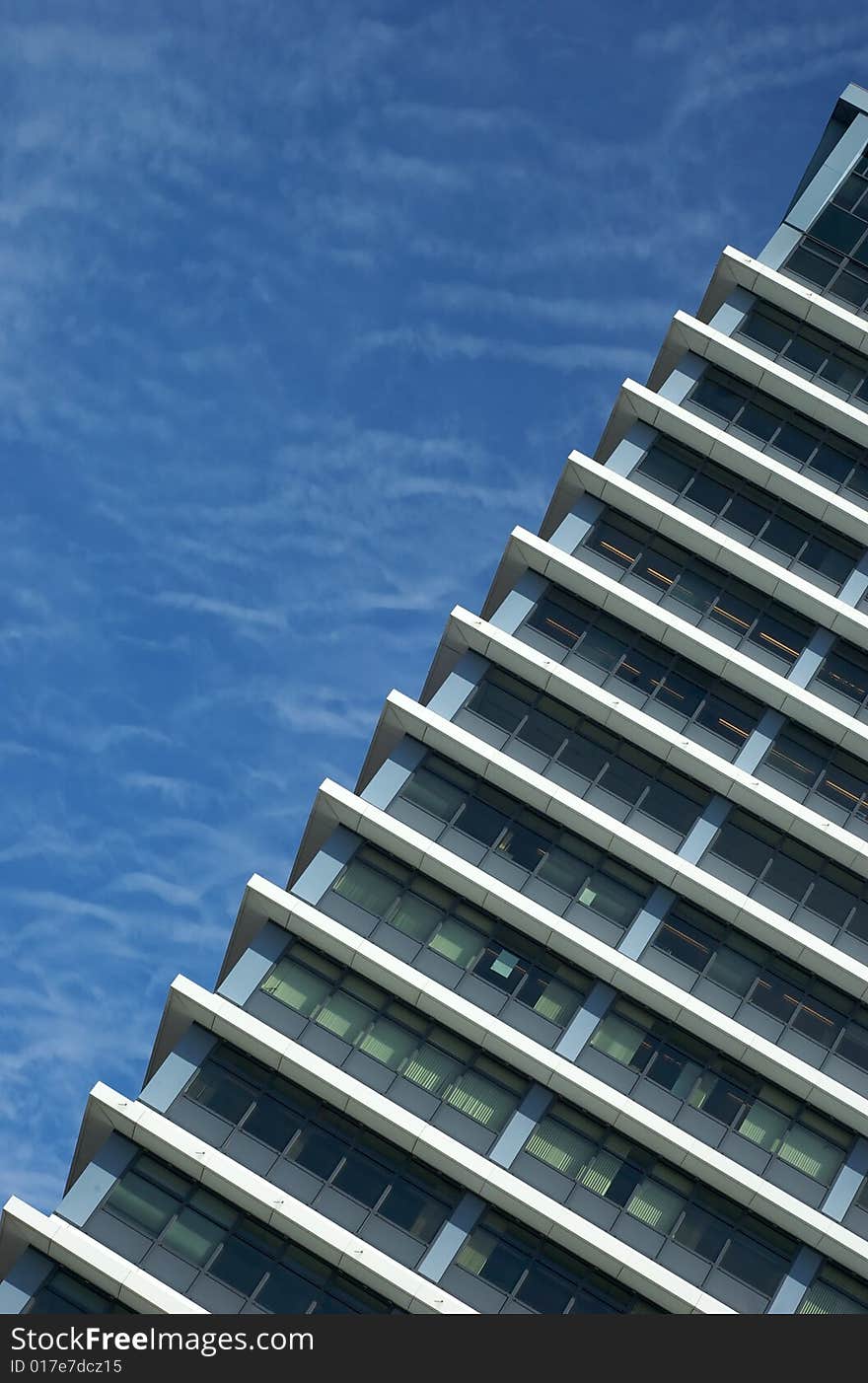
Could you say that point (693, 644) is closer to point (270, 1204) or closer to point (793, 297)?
point (793, 297)

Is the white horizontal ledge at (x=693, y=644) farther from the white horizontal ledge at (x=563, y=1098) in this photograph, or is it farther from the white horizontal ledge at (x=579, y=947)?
the white horizontal ledge at (x=563, y=1098)

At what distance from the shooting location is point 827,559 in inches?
2386

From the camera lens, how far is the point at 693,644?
56938mm

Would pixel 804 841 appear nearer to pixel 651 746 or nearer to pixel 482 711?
pixel 651 746

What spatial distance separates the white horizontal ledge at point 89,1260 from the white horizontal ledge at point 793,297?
40.5 m

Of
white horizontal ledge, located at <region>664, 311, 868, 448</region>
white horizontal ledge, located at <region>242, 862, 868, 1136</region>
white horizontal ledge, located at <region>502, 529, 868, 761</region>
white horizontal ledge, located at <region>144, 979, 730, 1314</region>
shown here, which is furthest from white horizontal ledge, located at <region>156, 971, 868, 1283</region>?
white horizontal ledge, located at <region>664, 311, 868, 448</region>

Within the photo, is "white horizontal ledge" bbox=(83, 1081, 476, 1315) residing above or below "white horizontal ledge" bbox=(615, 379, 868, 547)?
below

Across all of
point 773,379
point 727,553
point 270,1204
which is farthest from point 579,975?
point 773,379

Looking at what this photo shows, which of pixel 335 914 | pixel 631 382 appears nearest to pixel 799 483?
pixel 631 382

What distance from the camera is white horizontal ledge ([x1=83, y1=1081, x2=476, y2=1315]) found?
45469 millimetres

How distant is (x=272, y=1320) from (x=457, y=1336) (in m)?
4.69

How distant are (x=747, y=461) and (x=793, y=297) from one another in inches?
310

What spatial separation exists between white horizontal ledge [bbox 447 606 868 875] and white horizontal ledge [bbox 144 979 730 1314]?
1403 cm

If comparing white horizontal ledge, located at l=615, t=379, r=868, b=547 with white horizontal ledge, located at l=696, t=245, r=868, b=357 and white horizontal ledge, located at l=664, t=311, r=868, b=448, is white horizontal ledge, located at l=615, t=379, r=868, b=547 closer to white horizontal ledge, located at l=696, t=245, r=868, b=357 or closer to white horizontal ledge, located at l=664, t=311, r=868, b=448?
white horizontal ledge, located at l=664, t=311, r=868, b=448
